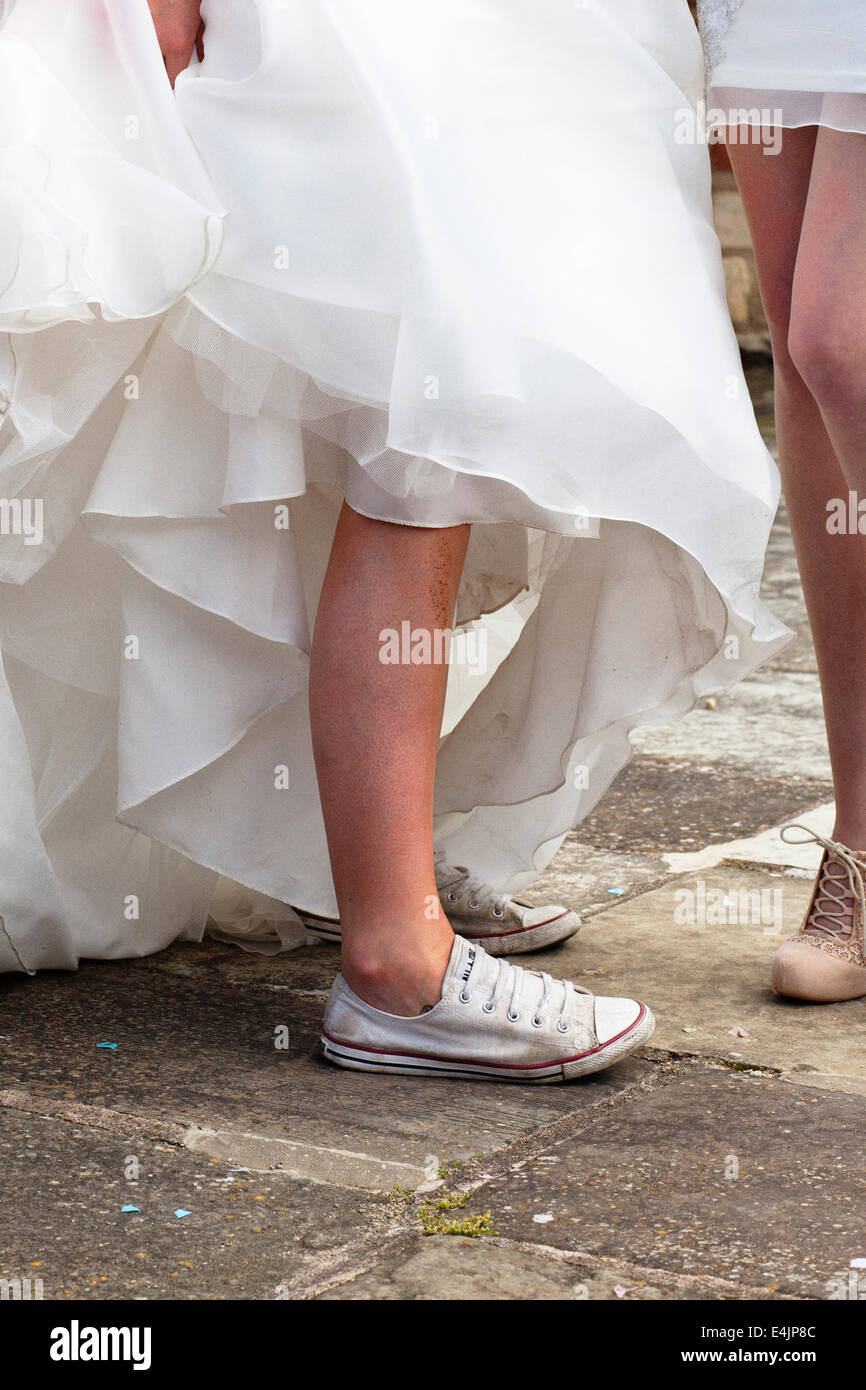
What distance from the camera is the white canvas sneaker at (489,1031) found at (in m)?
1.55

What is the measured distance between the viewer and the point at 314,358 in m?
1.48

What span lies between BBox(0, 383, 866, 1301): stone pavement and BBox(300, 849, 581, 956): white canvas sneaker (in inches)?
1.1

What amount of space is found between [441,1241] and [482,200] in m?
0.89

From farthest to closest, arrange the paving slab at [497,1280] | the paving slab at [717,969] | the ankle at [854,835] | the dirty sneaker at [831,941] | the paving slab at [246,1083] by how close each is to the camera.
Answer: the ankle at [854,835] → the dirty sneaker at [831,941] → the paving slab at [717,969] → the paving slab at [246,1083] → the paving slab at [497,1280]

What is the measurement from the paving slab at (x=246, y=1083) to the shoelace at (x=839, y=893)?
34 centimetres

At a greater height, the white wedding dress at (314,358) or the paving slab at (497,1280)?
the white wedding dress at (314,358)

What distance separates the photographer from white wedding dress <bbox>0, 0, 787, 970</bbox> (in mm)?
1465

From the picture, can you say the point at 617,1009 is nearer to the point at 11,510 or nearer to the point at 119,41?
the point at 11,510

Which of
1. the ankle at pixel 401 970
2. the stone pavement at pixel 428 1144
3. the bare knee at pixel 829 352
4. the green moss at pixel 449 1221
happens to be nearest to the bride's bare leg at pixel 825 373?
the bare knee at pixel 829 352

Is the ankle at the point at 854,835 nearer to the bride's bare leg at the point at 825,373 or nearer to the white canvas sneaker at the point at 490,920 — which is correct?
the bride's bare leg at the point at 825,373
